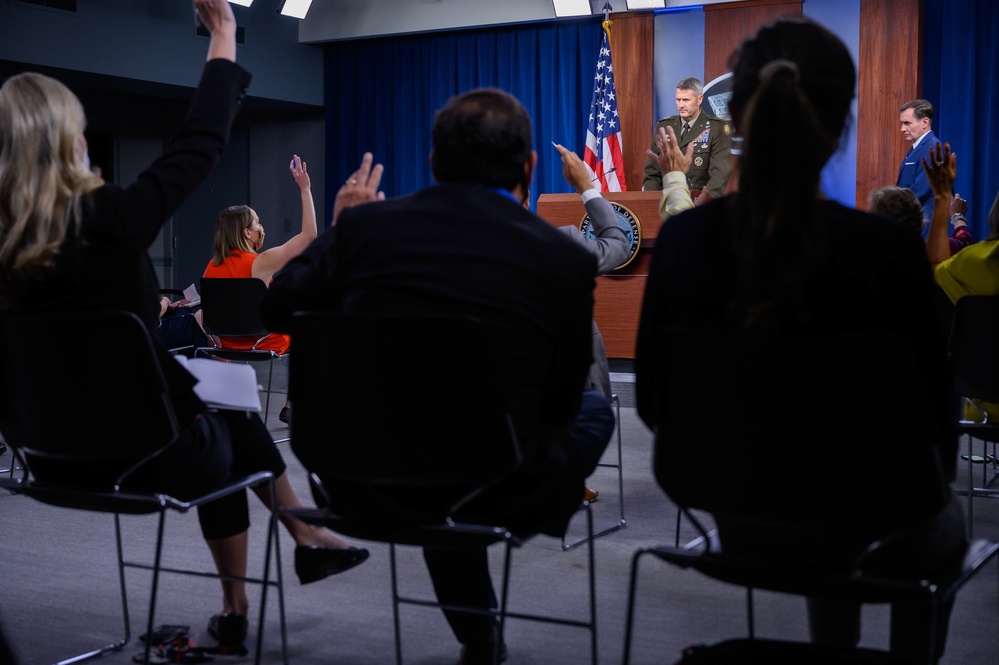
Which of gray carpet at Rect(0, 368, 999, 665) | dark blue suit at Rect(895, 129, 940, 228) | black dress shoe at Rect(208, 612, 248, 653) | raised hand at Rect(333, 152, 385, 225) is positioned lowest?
gray carpet at Rect(0, 368, 999, 665)

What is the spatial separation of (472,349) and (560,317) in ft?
0.68

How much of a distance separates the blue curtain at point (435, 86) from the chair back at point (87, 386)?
25.2 ft

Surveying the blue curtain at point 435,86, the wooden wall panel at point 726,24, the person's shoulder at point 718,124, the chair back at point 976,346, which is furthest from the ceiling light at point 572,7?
the chair back at point 976,346

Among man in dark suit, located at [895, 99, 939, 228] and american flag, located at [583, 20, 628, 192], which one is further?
american flag, located at [583, 20, 628, 192]

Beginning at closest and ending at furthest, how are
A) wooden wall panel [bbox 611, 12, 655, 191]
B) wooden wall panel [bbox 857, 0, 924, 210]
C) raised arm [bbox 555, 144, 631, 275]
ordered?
raised arm [bbox 555, 144, 631, 275]
wooden wall panel [bbox 857, 0, 924, 210]
wooden wall panel [bbox 611, 12, 655, 191]

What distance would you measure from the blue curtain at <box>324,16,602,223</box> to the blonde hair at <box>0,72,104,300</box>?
7.55 meters

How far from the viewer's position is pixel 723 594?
2652mm

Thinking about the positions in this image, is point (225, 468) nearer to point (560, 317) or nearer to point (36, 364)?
point (36, 364)

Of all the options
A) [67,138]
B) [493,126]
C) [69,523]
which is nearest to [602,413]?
[493,126]

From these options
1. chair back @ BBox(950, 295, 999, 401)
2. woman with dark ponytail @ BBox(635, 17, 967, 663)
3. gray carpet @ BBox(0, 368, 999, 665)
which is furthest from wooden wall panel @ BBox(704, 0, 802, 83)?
woman with dark ponytail @ BBox(635, 17, 967, 663)

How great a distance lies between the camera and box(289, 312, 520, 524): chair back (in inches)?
63.4

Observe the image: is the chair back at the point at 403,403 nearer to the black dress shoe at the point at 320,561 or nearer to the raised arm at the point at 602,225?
the black dress shoe at the point at 320,561

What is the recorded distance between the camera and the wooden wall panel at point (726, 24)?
8.41 m

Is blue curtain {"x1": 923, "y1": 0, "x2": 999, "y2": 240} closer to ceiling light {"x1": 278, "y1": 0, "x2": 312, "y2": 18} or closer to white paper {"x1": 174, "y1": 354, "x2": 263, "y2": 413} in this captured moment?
ceiling light {"x1": 278, "y1": 0, "x2": 312, "y2": 18}
